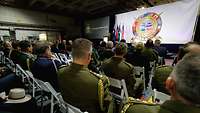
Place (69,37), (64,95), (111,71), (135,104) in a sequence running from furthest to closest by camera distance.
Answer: (69,37)
(111,71)
(64,95)
(135,104)

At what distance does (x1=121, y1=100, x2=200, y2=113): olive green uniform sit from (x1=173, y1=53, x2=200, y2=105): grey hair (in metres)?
0.03

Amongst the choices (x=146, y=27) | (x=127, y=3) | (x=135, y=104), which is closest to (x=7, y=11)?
(x=127, y=3)

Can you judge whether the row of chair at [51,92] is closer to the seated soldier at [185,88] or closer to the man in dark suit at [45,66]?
the man in dark suit at [45,66]

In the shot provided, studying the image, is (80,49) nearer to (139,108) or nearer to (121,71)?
(121,71)

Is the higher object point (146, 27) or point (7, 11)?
point (7, 11)

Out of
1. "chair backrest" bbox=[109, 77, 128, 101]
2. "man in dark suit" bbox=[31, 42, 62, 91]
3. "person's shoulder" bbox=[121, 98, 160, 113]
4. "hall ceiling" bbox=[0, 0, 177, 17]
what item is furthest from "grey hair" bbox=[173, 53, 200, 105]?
"hall ceiling" bbox=[0, 0, 177, 17]

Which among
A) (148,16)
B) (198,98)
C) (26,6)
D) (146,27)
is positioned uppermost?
(26,6)

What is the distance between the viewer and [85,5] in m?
10.8

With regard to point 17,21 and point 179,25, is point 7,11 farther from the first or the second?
point 179,25

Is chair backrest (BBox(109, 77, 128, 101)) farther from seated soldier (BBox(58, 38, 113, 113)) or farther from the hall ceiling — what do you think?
the hall ceiling

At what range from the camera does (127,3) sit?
32.4ft

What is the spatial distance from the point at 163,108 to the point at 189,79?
16cm

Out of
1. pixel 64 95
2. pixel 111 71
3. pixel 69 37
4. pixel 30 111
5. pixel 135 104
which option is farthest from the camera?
pixel 69 37

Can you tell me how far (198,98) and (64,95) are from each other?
52.8 inches
